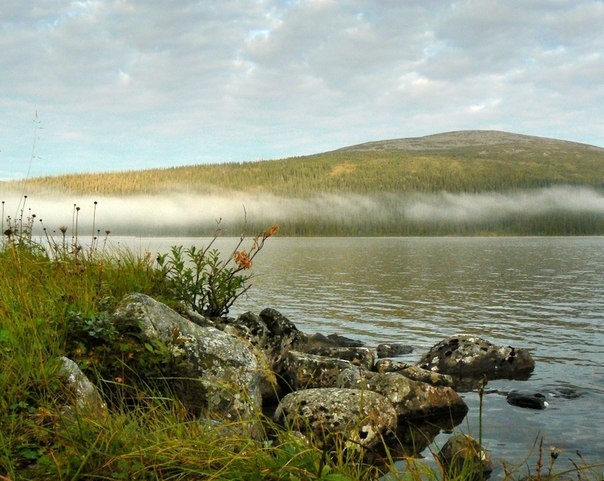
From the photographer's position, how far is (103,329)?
7039 mm

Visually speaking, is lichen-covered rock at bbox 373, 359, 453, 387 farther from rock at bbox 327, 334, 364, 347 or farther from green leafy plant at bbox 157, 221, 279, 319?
rock at bbox 327, 334, 364, 347

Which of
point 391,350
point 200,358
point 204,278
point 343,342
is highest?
point 204,278

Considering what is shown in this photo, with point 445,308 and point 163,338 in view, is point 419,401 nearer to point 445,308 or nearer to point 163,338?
point 163,338

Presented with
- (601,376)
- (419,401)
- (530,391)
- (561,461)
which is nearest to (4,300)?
(419,401)

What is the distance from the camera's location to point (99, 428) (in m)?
4.60

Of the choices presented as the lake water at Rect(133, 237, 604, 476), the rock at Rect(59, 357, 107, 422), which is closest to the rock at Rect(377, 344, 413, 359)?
the lake water at Rect(133, 237, 604, 476)

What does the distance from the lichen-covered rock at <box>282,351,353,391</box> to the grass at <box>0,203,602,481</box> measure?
3465 mm

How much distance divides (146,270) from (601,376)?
1194cm

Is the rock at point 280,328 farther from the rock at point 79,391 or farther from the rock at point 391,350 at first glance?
the rock at point 79,391

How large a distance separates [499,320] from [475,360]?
36.8ft

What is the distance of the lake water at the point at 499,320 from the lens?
34.5ft

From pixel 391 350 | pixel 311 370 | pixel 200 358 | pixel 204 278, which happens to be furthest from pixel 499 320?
pixel 200 358

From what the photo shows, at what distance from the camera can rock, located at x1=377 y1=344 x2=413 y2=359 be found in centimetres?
1844

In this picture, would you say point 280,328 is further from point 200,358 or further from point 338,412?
point 200,358
